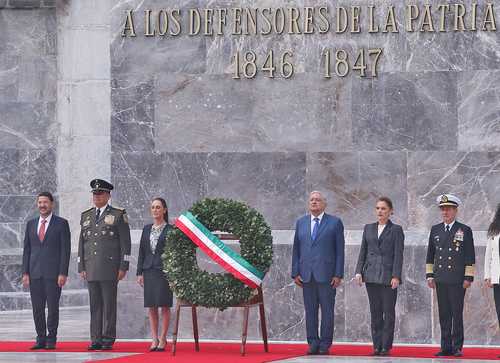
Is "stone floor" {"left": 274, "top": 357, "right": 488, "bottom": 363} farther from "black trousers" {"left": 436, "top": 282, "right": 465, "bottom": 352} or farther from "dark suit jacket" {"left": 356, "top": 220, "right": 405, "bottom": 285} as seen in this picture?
"dark suit jacket" {"left": 356, "top": 220, "right": 405, "bottom": 285}

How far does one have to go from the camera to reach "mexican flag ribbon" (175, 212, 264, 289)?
15.4 m

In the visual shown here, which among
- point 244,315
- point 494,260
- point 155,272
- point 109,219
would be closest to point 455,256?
point 494,260

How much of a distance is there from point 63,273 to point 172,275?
1456 millimetres

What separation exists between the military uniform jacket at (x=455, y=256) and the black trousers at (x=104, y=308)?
3713 millimetres

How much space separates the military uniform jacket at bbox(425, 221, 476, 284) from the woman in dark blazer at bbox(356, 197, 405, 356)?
1.40 ft

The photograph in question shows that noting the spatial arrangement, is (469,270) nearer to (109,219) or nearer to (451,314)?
(451,314)

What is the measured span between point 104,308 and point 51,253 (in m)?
0.90

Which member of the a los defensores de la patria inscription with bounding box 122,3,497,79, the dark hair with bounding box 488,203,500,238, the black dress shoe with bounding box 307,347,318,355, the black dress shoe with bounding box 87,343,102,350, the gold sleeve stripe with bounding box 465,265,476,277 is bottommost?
the black dress shoe with bounding box 307,347,318,355

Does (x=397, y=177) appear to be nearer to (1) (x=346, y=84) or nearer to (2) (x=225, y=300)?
(1) (x=346, y=84)

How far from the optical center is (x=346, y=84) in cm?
1783

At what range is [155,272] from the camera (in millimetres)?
16141

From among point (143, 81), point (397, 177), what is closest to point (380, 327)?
point (397, 177)

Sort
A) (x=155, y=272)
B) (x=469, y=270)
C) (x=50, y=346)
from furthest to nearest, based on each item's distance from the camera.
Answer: (x=155, y=272)
(x=50, y=346)
(x=469, y=270)

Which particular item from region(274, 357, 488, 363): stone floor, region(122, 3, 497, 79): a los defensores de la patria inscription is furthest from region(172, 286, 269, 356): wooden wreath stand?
region(122, 3, 497, 79): a los defensores de la patria inscription
